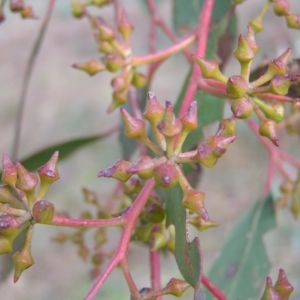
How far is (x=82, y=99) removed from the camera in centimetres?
379

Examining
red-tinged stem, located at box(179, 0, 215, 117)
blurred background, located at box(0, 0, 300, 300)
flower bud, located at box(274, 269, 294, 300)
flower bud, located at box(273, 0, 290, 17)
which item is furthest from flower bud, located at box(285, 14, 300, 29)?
blurred background, located at box(0, 0, 300, 300)

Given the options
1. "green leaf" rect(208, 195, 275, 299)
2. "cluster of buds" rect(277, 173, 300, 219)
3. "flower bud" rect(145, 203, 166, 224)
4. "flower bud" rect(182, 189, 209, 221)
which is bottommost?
"green leaf" rect(208, 195, 275, 299)

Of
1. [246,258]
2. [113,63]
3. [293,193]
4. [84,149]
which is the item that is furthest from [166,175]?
[84,149]

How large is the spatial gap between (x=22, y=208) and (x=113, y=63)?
31 cm

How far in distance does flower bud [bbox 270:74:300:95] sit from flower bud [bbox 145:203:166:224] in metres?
0.19

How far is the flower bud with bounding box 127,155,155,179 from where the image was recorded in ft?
1.87

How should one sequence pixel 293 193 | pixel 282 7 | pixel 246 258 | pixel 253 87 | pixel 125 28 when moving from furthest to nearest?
pixel 246 258 < pixel 293 193 < pixel 125 28 < pixel 282 7 < pixel 253 87

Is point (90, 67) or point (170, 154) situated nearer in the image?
point (170, 154)

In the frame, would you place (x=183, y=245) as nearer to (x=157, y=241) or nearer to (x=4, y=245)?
(x=157, y=241)

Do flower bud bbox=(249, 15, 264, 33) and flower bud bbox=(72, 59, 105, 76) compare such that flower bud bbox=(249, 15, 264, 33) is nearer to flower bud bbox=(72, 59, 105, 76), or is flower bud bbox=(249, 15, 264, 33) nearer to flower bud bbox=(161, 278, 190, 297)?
flower bud bbox=(72, 59, 105, 76)

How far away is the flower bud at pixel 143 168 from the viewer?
1.87ft

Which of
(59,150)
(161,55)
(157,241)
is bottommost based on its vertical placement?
(59,150)

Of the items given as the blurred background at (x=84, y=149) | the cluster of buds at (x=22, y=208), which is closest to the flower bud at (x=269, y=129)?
the cluster of buds at (x=22, y=208)

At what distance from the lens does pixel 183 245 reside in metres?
0.65
